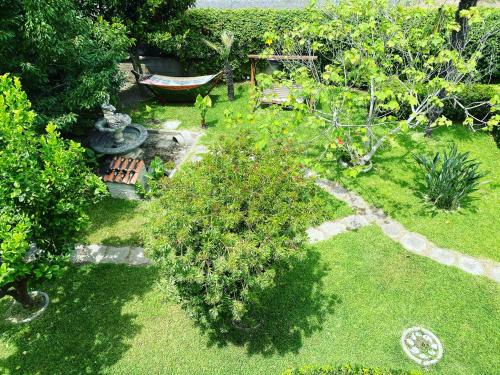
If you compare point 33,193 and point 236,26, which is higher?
point 236,26

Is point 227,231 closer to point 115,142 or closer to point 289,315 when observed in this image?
point 289,315

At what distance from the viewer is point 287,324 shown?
23.3 ft

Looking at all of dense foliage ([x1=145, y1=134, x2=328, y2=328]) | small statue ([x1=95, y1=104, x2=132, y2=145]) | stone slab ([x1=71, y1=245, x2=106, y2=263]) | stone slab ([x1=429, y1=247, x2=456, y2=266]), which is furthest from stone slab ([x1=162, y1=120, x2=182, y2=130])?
stone slab ([x1=429, y1=247, x2=456, y2=266])

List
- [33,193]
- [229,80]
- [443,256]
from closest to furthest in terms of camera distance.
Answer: [33,193] < [443,256] < [229,80]

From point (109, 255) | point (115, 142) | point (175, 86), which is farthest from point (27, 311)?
point (175, 86)

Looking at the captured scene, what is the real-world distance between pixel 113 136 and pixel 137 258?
4471mm

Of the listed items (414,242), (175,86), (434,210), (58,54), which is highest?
(58,54)

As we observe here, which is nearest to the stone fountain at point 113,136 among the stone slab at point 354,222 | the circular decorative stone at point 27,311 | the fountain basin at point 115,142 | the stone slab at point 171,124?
the fountain basin at point 115,142

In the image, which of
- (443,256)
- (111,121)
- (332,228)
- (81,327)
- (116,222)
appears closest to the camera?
(81,327)

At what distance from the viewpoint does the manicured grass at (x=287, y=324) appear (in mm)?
6520

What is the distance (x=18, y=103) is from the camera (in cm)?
576

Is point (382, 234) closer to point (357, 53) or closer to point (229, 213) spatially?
point (357, 53)

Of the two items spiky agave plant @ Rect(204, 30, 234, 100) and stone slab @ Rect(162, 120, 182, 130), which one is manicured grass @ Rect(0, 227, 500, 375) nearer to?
stone slab @ Rect(162, 120, 182, 130)

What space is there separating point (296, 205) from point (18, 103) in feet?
15.2
